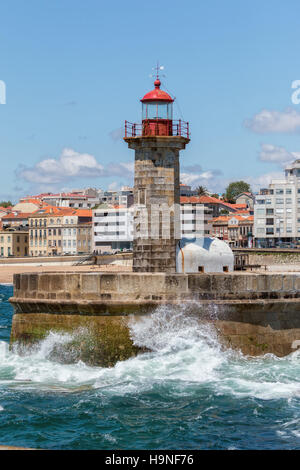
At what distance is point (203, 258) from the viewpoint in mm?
22500

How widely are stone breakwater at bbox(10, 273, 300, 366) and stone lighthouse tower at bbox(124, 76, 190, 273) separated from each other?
4.10 m

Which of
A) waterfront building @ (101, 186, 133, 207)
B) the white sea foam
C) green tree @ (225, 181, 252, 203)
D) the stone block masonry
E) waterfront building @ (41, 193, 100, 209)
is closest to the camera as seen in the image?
the white sea foam

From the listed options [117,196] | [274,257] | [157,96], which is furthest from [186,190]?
[157,96]

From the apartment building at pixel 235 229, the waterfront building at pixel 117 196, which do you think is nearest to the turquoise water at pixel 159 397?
the apartment building at pixel 235 229

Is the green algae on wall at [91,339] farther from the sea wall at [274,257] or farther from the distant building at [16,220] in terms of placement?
the distant building at [16,220]

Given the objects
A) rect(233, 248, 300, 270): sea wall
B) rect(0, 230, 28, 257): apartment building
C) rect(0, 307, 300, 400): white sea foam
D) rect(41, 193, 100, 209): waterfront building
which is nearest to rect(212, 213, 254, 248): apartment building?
rect(233, 248, 300, 270): sea wall

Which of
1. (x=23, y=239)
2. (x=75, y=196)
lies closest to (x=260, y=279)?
(x=23, y=239)

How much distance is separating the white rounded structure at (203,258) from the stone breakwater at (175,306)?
3848 mm

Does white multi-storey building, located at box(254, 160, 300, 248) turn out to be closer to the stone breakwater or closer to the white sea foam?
the stone breakwater

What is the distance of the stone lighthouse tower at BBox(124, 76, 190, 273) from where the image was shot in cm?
2262

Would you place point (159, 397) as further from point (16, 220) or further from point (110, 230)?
point (16, 220)

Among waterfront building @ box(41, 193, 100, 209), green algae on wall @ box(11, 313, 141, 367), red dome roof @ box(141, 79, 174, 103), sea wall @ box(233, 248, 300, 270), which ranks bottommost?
green algae on wall @ box(11, 313, 141, 367)

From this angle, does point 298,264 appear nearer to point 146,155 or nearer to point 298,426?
point 146,155

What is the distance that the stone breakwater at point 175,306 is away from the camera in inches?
725
